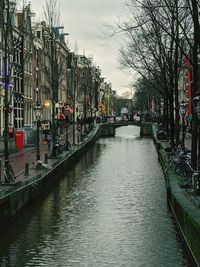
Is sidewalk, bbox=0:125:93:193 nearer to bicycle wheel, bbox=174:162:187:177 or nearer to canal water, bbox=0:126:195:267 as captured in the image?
canal water, bbox=0:126:195:267

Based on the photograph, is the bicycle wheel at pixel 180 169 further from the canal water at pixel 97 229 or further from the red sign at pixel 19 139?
the red sign at pixel 19 139

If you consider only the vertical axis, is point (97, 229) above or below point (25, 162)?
below

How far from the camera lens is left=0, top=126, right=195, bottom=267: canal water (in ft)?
48.8

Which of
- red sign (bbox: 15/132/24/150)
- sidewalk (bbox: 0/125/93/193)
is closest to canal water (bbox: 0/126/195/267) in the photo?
sidewalk (bbox: 0/125/93/193)

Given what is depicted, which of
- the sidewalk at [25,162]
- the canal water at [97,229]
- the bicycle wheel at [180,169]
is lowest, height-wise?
the canal water at [97,229]

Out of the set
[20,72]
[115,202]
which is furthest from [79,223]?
[20,72]

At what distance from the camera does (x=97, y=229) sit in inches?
736

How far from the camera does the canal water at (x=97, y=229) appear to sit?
1488 cm

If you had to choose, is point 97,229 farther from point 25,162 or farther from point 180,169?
point 25,162

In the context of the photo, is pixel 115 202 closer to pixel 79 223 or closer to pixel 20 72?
pixel 79 223

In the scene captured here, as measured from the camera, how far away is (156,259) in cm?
1473

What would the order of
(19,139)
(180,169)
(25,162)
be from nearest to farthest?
(180,169) → (25,162) → (19,139)

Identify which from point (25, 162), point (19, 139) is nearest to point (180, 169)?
point (25, 162)

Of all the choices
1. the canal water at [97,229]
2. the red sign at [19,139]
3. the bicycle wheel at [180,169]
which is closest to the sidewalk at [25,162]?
the red sign at [19,139]
